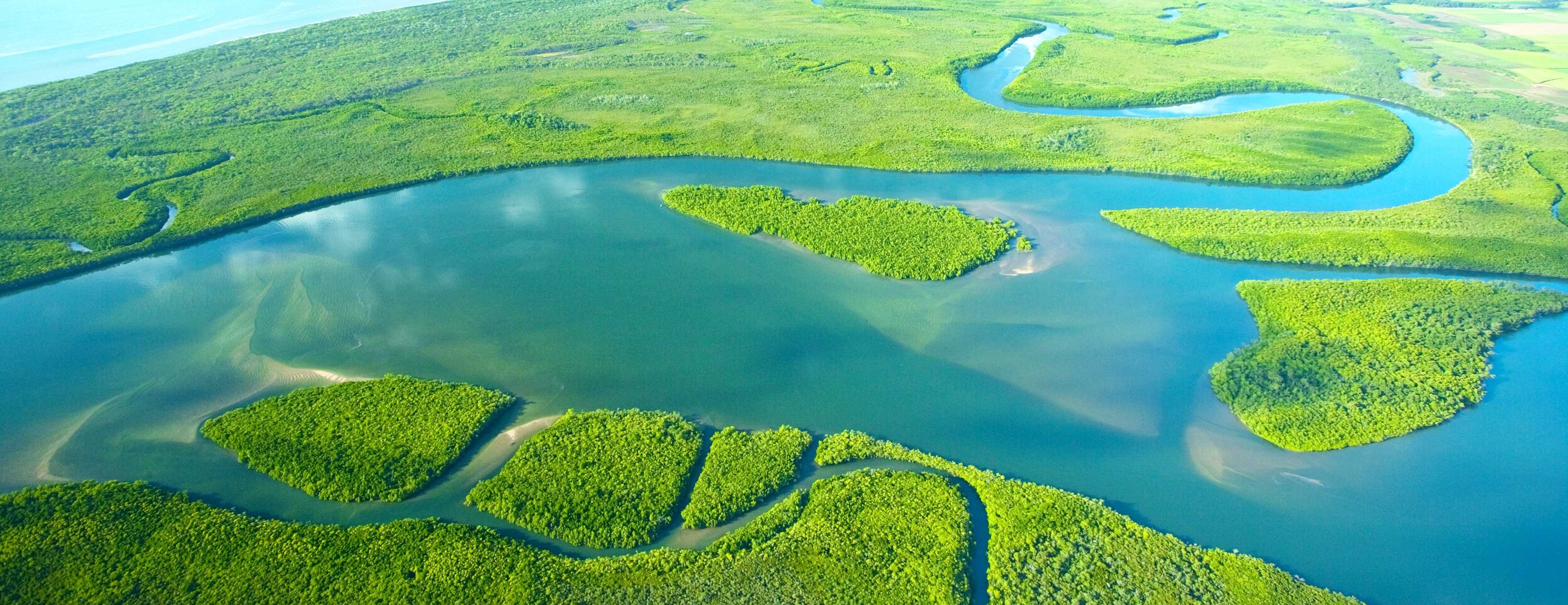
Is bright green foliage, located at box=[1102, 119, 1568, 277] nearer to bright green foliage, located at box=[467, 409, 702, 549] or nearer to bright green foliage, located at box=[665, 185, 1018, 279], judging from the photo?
bright green foliage, located at box=[665, 185, 1018, 279]

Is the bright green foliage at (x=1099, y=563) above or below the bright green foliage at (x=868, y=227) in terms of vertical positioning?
below

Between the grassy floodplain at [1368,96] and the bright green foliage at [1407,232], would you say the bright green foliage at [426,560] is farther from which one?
the grassy floodplain at [1368,96]

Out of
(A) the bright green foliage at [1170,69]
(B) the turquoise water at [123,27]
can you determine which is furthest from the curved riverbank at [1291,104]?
(B) the turquoise water at [123,27]

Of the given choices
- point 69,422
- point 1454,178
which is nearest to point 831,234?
point 69,422

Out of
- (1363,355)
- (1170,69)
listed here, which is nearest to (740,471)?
(1363,355)

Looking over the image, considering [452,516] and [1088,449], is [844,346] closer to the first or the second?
[1088,449]

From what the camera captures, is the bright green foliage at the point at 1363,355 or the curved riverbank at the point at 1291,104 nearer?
the bright green foliage at the point at 1363,355
